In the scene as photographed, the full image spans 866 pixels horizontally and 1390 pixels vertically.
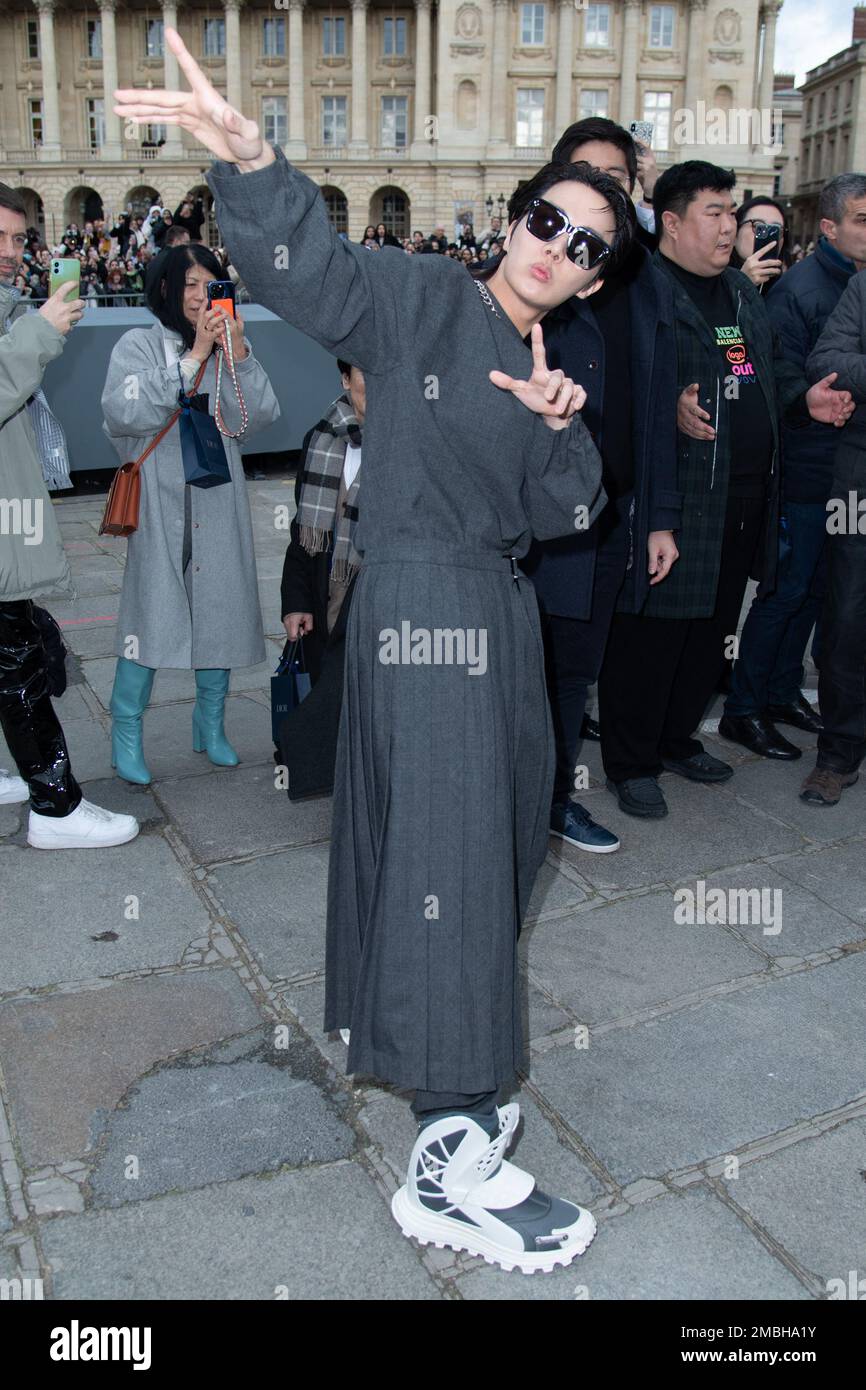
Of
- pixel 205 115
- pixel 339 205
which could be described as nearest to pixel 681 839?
pixel 205 115

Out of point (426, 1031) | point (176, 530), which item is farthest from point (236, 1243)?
point (176, 530)

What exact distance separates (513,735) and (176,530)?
229 centimetres

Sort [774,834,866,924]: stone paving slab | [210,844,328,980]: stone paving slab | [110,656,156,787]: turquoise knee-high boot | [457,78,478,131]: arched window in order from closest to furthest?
[210,844,328,980]: stone paving slab, [774,834,866,924]: stone paving slab, [110,656,156,787]: turquoise knee-high boot, [457,78,478,131]: arched window

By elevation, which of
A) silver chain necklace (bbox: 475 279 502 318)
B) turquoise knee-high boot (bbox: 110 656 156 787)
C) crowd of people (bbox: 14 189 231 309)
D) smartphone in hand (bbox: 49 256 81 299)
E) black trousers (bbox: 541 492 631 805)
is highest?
crowd of people (bbox: 14 189 231 309)

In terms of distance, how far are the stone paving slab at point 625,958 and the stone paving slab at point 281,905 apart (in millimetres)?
586

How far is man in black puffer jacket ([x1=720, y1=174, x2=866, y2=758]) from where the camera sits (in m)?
4.53

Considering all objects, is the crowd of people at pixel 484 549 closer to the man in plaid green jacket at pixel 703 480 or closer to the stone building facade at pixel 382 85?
the man in plaid green jacket at pixel 703 480

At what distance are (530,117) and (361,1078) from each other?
63.0 meters

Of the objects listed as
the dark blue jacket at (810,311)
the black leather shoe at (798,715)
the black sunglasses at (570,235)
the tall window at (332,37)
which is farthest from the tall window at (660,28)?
the black sunglasses at (570,235)

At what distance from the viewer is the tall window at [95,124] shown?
61.4 m

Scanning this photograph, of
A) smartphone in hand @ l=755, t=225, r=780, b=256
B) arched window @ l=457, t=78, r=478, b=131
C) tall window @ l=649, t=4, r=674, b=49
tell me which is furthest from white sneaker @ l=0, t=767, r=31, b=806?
tall window @ l=649, t=4, r=674, b=49

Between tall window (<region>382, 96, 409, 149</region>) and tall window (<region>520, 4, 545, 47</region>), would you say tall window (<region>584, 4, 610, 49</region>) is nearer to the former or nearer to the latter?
tall window (<region>520, 4, 545, 47</region>)

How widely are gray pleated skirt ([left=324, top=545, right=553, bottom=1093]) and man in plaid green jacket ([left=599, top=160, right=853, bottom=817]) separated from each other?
2037mm

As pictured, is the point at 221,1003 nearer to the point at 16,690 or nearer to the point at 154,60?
the point at 16,690
